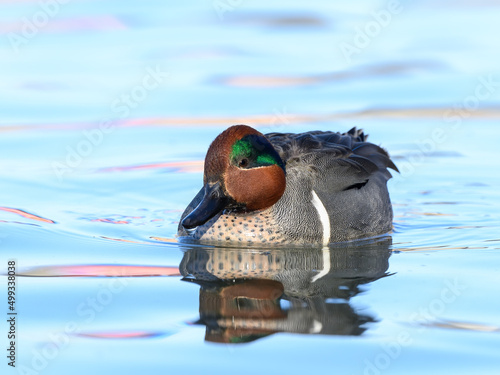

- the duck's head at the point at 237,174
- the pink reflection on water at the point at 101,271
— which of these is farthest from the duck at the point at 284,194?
the pink reflection on water at the point at 101,271

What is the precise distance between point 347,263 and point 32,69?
7148 mm

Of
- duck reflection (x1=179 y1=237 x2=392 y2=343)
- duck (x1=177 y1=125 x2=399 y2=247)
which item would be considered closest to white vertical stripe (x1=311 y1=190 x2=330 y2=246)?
duck (x1=177 y1=125 x2=399 y2=247)

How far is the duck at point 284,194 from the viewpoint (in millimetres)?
6848

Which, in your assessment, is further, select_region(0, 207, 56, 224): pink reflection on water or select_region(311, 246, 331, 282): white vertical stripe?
select_region(0, 207, 56, 224): pink reflection on water

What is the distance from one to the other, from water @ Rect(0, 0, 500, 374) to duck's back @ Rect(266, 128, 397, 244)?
0.22 meters

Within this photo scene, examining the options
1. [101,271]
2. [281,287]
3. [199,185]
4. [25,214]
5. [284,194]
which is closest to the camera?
[281,287]

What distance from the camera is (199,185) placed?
9.38 m

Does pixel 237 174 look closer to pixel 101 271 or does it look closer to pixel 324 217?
pixel 324 217

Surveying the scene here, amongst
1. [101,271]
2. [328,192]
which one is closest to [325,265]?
[328,192]

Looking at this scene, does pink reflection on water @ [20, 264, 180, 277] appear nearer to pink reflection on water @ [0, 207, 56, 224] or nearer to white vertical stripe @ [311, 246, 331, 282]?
white vertical stripe @ [311, 246, 331, 282]

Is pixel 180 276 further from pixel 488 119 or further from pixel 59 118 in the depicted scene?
pixel 488 119

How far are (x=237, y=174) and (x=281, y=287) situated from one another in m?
1.04

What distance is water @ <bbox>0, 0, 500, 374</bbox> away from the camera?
5258 millimetres

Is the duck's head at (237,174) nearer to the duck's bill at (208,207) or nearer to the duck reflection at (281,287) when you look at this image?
the duck's bill at (208,207)
